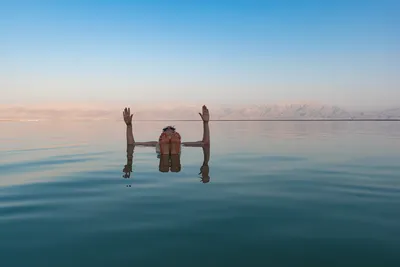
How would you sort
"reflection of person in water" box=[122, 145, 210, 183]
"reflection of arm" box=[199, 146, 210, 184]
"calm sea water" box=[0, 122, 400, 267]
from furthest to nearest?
"reflection of person in water" box=[122, 145, 210, 183] < "reflection of arm" box=[199, 146, 210, 184] < "calm sea water" box=[0, 122, 400, 267]

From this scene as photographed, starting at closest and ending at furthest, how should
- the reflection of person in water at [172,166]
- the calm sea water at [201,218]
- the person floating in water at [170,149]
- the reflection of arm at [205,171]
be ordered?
the calm sea water at [201,218]
the reflection of arm at [205,171]
the reflection of person in water at [172,166]
the person floating in water at [170,149]

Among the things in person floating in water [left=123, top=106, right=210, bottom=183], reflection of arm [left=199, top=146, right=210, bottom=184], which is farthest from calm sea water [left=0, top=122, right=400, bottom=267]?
person floating in water [left=123, top=106, right=210, bottom=183]

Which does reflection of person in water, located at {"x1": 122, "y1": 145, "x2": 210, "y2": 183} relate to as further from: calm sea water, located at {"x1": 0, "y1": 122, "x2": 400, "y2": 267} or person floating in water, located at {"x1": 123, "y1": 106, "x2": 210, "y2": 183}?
calm sea water, located at {"x1": 0, "y1": 122, "x2": 400, "y2": 267}

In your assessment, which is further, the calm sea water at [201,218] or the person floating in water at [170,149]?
the person floating in water at [170,149]

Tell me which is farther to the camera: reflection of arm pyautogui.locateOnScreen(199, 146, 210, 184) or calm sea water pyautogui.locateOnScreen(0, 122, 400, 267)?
reflection of arm pyautogui.locateOnScreen(199, 146, 210, 184)

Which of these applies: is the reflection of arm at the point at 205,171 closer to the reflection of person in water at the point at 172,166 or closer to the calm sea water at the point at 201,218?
the reflection of person in water at the point at 172,166

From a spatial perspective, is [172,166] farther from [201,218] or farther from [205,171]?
[201,218]

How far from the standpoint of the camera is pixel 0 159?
98.8 feet

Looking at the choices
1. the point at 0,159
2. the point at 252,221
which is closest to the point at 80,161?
the point at 0,159

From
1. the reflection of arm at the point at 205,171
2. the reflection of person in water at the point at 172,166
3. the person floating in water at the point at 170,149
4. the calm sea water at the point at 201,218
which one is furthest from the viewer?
the person floating in water at the point at 170,149

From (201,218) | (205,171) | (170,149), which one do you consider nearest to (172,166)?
(205,171)

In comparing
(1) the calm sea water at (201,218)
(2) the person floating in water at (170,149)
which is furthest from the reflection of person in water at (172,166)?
(1) the calm sea water at (201,218)

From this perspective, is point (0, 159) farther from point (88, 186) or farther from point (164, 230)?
point (164, 230)

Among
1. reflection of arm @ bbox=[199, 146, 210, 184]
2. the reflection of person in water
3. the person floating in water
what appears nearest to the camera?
reflection of arm @ bbox=[199, 146, 210, 184]
